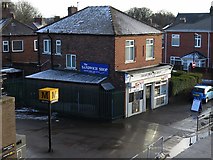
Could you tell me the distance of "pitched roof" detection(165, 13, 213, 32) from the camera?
4175 cm

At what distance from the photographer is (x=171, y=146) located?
16.9 metres

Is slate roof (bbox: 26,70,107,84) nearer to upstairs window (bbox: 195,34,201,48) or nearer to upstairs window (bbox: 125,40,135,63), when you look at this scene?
upstairs window (bbox: 125,40,135,63)

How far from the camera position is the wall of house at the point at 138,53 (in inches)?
907

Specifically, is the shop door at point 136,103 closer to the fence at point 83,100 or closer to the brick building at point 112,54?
the brick building at point 112,54

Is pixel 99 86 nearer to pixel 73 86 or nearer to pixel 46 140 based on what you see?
pixel 73 86

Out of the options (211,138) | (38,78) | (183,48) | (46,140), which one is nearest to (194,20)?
(183,48)

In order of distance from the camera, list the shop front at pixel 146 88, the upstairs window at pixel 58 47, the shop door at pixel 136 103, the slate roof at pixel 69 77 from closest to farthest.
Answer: the shop front at pixel 146 88 → the slate roof at pixel 69 77 → the shop door at pixel 136 103 → the upstairs window at pixel 58 47

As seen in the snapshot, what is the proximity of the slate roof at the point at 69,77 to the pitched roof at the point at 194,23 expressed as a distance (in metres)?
21.5

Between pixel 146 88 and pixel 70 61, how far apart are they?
5613 mm

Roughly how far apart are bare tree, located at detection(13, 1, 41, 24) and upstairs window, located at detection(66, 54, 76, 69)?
161ft

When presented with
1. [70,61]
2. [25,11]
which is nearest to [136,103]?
[70,61]

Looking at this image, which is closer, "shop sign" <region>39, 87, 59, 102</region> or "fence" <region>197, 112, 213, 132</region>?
"shop sign" <region>39, 87, 59, 102</region>

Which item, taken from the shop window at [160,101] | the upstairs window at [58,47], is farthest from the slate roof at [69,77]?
the shop window at [160,101]

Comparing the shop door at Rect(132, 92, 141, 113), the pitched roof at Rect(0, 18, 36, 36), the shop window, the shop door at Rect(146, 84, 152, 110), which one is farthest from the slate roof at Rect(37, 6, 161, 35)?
the pitched roof at Rect(0, 18, 36, 36)
